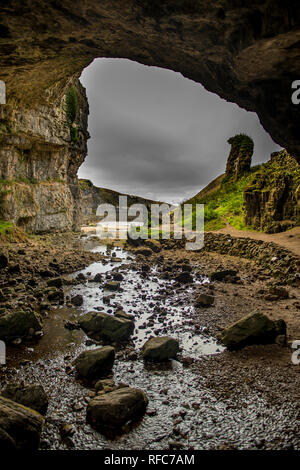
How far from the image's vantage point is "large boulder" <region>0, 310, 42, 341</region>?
571 cm

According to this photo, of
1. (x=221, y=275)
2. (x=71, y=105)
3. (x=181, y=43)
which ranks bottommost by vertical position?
(x=221, y=275)

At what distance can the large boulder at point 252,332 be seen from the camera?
5590mm

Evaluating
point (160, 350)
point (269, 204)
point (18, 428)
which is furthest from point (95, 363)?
point (269, 204)

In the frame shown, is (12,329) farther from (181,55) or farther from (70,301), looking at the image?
(181,55)

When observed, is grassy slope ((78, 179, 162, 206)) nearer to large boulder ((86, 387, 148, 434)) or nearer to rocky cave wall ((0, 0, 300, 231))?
rocky cave wall ((0, 0, 300, 231))

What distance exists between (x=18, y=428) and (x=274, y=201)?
59.0 feet

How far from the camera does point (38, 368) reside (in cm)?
489

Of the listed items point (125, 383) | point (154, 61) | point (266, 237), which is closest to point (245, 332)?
point (125, 383)

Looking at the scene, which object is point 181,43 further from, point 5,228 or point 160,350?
point 5,228

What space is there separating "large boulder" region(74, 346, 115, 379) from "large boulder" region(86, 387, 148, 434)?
33.5 inches

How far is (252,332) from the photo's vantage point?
5594mm

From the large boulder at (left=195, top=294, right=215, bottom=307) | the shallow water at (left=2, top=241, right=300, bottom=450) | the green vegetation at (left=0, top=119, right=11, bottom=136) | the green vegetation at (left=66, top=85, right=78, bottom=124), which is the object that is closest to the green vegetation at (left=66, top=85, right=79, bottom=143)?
the green vegetation at (left=66, top=85, right=78, bottom=124)

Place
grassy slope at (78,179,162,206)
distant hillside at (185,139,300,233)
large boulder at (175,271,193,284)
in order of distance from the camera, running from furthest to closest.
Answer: grassy slope at (78,179,162,206) → distant hillside at (185,139,300,233) → large boulder at (175,271,193,284)

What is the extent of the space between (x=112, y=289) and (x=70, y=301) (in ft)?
6.61
